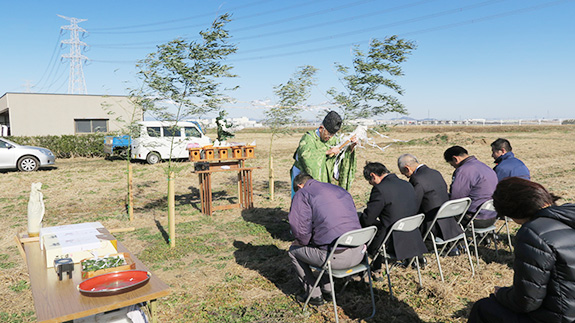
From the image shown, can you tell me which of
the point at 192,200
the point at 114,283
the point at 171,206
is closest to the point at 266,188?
the point at 192,200

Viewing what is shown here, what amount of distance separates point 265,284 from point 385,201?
5.61 ft

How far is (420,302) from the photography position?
160 inches

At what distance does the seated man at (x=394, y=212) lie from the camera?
13.5ft

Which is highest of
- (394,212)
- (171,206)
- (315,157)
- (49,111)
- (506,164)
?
(49,111)

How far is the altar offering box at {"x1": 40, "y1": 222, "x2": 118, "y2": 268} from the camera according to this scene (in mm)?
3055

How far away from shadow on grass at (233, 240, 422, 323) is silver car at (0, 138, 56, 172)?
12103mm

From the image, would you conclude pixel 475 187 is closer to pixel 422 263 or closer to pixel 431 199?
pixel 431 199

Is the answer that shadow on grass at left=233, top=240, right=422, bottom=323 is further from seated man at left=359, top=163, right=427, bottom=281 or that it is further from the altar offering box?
the altar offering box

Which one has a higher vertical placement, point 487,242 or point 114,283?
point 114,283

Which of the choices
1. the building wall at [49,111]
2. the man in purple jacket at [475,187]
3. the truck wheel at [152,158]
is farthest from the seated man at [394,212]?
the building wall at [49,111]

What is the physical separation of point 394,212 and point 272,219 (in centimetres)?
386

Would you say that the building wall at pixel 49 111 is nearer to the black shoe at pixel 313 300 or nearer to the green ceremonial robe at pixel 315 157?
the green ceremonial robe at pixel 315 157

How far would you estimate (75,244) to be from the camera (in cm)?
316

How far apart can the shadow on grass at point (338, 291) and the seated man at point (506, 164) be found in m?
2.80
